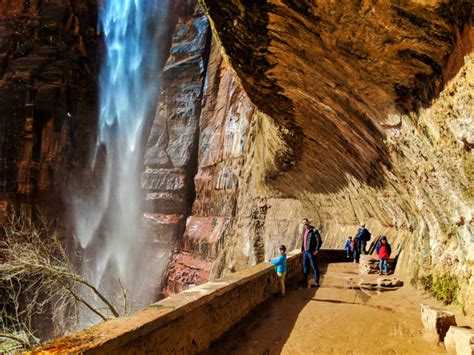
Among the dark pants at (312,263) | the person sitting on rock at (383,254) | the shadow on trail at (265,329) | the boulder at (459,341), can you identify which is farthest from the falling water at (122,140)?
the boulder at (459,341)

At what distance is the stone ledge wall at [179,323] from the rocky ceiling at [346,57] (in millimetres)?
3909

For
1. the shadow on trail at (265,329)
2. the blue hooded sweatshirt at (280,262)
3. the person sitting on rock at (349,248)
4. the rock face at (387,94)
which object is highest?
the rock face at (387,94)

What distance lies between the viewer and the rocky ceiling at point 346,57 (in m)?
4.73

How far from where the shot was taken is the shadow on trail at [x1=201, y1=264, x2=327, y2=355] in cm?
445

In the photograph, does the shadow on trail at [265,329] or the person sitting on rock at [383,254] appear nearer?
the shadow on trail at [265,329]

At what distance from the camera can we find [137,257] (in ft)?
103

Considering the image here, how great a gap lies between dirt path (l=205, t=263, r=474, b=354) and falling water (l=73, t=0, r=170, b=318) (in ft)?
85.9

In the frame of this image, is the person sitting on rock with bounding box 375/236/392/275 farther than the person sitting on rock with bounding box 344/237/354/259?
No

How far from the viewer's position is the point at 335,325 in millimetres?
5340

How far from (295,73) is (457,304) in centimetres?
520

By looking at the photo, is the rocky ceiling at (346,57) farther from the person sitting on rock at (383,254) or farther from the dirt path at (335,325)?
the dirt path at (335,325)

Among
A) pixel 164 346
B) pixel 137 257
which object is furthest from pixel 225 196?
pixel 164 346

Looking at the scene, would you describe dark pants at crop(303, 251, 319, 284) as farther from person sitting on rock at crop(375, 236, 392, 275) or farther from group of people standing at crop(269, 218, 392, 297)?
person sitting on rock at crop(375, 236, 392, 275)

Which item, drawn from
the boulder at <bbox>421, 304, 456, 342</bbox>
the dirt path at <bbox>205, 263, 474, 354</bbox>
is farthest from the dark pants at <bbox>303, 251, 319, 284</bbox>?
the boulder at <bbox>421, 304, 456, 342</bbox>
